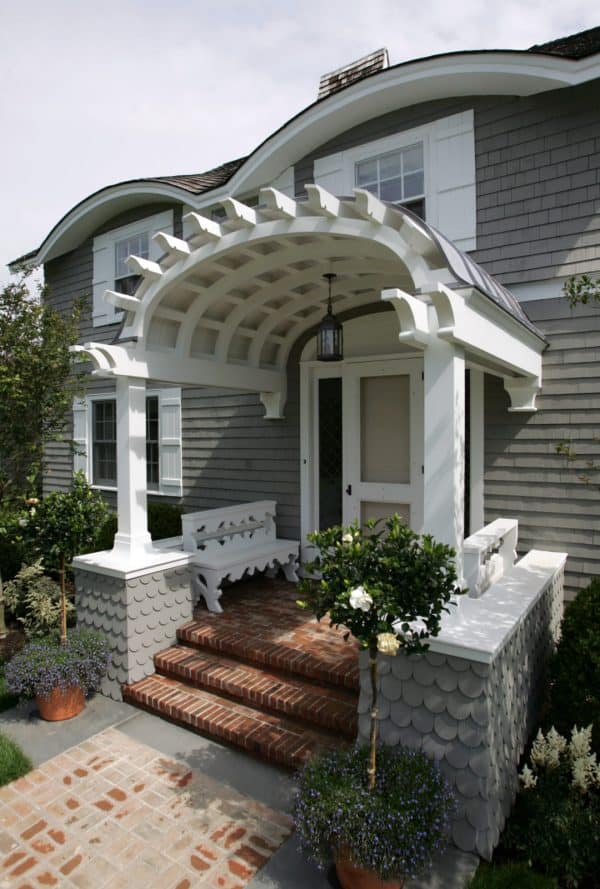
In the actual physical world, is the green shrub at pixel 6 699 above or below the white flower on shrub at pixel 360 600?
below

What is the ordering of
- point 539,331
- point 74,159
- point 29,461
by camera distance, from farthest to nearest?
point 74,159, point 29,461, point 539,331

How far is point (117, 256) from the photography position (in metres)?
8.45

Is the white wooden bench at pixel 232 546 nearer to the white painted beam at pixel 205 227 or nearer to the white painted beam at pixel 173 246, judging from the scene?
the white painted beam at pixel 173 246

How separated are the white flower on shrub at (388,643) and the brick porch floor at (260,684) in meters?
1.44

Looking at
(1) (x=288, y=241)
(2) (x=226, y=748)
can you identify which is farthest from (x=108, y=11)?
(2) (x=226, y=748)

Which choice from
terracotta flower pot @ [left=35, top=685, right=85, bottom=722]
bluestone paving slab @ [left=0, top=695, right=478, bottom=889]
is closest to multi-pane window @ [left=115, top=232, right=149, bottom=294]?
terracotta flower pot @ [left=35, top=685, right=85, bottom=722]

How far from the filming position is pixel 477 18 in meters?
5.36

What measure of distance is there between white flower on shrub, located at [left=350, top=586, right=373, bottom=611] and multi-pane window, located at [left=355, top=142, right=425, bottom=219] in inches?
166

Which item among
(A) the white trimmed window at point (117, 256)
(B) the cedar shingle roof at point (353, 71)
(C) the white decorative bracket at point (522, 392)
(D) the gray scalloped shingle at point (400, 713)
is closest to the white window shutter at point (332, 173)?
(B) the cedar shingle roof at point (353, 71)

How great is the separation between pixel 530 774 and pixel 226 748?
6.18 ft

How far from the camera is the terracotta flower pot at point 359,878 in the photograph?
7.59 ft

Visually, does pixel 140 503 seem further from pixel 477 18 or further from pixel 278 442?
pixel 477 18

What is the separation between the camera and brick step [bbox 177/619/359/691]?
3773mm

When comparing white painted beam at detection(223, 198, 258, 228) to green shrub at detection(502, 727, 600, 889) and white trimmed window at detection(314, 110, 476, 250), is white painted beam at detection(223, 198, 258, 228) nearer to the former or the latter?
white trimmed window at detection(314, 110, 476, 250)
